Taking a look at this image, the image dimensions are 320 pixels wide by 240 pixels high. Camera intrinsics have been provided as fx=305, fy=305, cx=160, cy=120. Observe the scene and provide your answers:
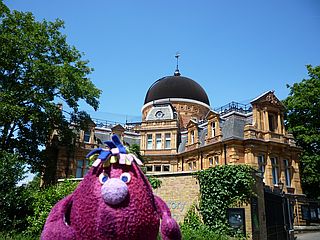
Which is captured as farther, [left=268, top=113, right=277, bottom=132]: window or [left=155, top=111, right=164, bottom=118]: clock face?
[left=155, top=111, right=164, bottom=118]: clock face

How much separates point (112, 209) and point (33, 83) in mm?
19106

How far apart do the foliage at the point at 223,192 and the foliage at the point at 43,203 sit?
A: 591cm

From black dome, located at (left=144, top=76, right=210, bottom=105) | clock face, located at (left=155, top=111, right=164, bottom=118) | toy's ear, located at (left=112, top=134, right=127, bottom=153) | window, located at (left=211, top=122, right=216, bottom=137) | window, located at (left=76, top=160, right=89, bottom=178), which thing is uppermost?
black dome, located at (left=144, top=76, right=210, bottom=105)

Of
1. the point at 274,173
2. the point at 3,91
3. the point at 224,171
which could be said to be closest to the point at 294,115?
the point at 274,173

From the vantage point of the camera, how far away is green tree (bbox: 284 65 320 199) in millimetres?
27656

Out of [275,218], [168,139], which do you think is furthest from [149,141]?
[275,218]

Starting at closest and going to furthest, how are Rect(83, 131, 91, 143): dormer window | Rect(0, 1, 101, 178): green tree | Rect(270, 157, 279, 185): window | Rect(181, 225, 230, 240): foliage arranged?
Rect(181, 225, 230, 240): foliage, Rect(0, 1, 101, 178): green tree, Rect(270, 157, 279, 185): window, Rect(83, 131, 91, 143): dormer window

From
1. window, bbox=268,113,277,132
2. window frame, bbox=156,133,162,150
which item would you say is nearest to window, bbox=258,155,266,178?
window, bbox=268,113,277,132

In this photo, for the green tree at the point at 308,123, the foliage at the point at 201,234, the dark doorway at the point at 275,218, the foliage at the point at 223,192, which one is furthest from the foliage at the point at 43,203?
the green tree at the point at 308,123

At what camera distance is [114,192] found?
373cm

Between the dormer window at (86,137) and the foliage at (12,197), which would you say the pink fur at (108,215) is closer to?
the foliage at (12,197)

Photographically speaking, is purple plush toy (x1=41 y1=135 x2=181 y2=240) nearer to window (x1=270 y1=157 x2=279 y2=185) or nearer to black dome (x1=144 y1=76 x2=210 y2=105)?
window (x1=270 y1=157 x2=279 y2=185)

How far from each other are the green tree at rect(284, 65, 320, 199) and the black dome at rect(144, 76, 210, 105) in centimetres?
1286

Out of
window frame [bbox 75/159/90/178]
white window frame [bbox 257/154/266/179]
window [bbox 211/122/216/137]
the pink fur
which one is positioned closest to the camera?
the pink fur
